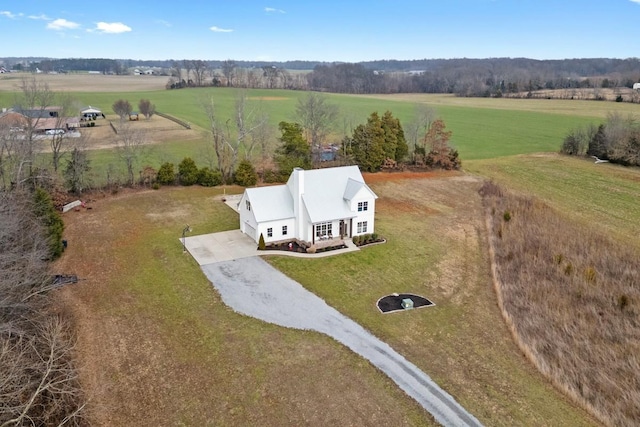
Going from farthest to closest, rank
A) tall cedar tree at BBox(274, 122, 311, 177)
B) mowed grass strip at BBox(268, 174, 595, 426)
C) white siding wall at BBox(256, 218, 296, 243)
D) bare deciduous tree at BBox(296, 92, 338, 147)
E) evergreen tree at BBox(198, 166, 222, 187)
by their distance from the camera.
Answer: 1. bare deciduous tree at BBox(296, 92, 338, 147)
2. tall cedar tree at BBox(274, 122, 311, 177)
3. evergreen tree at BBox(198, 166, 222, 187)
4. white siding wall at BBox(256, 218, 296, 243)
5. mowed grass strip at BBox(268, 174, 595, 426)

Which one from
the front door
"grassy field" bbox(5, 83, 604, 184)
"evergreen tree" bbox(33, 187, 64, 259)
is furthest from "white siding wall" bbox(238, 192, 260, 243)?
"grassy field" bbox(5, 83, 604, 184)

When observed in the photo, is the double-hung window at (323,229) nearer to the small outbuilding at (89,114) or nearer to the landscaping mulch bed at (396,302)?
the landscaping mulch bed at (396,302)

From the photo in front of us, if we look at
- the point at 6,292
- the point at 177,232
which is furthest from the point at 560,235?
the point at 6,292

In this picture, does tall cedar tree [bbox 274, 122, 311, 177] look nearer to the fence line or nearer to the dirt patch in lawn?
the dirt patch in lawn

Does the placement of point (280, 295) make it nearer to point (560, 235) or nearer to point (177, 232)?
point (177, 232)

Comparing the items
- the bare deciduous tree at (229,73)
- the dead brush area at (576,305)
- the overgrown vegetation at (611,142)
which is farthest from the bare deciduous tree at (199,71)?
the dead brush area at (576,305)

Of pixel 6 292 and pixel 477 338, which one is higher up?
pixel 6 292
